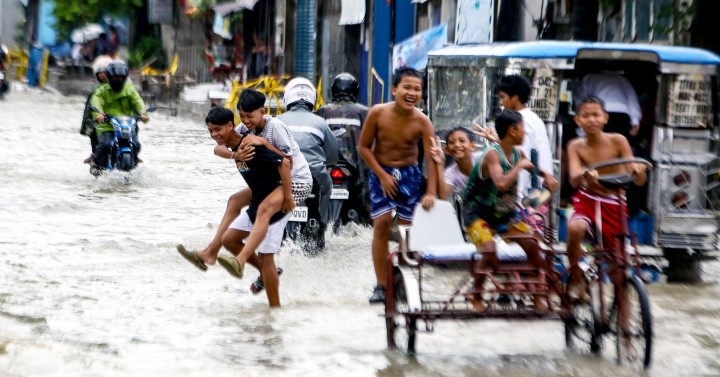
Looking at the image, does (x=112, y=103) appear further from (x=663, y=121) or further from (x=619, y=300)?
(x=619, y=300)

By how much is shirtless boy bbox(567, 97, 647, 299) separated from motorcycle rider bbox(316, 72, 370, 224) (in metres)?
4.00

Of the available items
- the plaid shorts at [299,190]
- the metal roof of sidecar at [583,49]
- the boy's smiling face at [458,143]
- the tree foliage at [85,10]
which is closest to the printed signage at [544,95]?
the metal roof of sidecar at [583,49]

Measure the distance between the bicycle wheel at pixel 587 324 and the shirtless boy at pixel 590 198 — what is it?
107mm

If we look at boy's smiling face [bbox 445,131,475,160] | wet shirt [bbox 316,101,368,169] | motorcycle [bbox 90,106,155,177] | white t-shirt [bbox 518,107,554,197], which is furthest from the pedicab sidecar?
motorcycle [bbox 90,106,155,177]

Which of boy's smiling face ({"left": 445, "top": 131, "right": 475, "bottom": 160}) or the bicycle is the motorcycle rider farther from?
the bicycle

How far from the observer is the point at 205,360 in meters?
7.29

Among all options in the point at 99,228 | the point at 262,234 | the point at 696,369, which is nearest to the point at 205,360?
the point at 262,234

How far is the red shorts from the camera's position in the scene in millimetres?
7125

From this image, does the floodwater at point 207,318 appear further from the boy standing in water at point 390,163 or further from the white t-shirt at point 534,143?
the white t-shirt at point 534,143

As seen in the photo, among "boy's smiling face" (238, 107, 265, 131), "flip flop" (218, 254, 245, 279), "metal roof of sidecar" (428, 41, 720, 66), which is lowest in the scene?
"flip flop" (218, 254, 245, 279)

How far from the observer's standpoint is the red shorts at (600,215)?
7125 millimetres

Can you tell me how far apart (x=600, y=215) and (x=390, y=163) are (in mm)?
1871

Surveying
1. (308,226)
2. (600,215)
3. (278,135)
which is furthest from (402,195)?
(308,226)

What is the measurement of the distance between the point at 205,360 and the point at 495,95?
395cm
